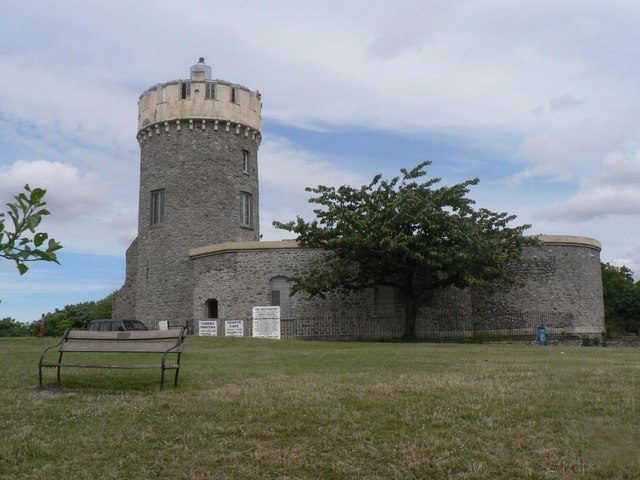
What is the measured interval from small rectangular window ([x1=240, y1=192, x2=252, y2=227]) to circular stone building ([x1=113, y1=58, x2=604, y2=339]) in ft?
0.20

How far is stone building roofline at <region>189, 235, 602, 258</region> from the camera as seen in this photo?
29.0m

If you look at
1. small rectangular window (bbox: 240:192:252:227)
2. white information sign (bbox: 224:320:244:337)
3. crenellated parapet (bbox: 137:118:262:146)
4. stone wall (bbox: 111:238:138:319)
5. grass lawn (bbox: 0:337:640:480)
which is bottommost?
grass lawn (bbox: 0:337:640:480)

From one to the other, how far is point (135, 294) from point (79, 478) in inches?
1281

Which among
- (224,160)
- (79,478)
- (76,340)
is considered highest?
(224,160)

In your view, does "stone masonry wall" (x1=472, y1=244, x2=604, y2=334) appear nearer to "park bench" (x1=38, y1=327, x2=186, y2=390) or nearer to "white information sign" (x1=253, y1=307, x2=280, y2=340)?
"white information sign" (x1=253, y1=307, x2=280, y2=340)

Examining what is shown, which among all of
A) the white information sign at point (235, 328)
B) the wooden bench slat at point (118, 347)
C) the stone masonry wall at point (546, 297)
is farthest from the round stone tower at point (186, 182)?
the wooden bench slat at point (118, 347)

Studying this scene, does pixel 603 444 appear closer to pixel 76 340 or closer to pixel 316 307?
pixel 76 340

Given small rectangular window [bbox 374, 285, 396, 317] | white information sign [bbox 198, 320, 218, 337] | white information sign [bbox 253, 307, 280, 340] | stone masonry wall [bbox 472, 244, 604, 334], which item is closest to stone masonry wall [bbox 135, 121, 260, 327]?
white information sign [bbox 198, 320, 218, 337]

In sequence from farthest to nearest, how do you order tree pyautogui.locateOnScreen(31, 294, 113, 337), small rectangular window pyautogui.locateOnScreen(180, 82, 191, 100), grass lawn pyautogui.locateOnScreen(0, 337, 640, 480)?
tree pyautogui.locateOnScreen(31, 294, 113, 337) → small rectangular window pyautogui.locateOnScreen(180, 82, 191, 100) → grass lawn pyautogui.locateOnScreen(0, 337, 640, 480)

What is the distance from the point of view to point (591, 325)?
30234 millimetres

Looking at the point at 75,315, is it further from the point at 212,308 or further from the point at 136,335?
the point at 136,335

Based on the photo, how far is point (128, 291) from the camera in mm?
38219

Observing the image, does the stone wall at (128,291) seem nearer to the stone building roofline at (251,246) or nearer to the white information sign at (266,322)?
the stone building roofline at (251,246)

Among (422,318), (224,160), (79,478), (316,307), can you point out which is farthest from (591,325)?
(79,478)
